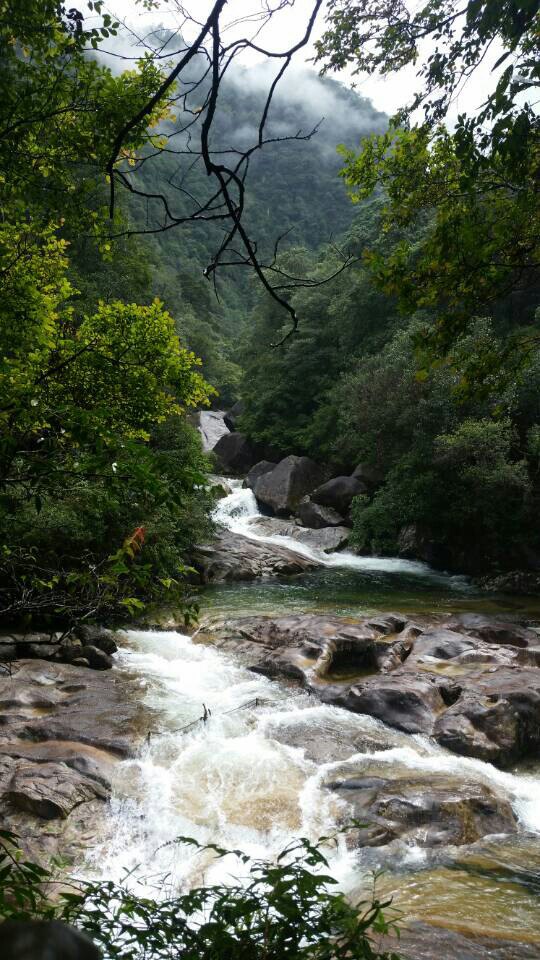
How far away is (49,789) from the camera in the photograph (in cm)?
578

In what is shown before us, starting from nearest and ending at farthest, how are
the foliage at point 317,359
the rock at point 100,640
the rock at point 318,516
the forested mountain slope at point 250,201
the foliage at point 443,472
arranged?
the rock at point 100,640 → the foliage at point 443,472 → the rock at point 318,516 → the foliage at point 317,359 → the forested mountain slope at point 250,201

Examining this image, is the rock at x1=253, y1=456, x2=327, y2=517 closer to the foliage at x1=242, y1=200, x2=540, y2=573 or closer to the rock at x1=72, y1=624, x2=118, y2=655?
the foliage at x1=242, y1=200, x2=540, y2=573

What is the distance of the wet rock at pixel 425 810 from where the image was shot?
18.2ft

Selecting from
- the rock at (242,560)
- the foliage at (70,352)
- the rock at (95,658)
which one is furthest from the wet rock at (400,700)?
the rock at (242,560)

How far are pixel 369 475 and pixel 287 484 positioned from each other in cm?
374

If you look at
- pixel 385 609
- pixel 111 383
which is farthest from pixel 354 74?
pixel 385 609

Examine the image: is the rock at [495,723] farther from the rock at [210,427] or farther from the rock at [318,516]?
the rock at [210,427]

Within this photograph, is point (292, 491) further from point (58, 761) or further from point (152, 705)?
point (58, 761)

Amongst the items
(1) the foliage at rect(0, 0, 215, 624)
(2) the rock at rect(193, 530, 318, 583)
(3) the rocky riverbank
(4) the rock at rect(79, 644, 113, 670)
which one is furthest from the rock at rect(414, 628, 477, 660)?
(2) the rock at rect(193, 530, 318, 583)

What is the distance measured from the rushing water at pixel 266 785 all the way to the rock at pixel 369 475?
14953 mm

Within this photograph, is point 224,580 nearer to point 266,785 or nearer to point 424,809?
point 266,785

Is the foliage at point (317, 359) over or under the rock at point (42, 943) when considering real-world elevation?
over

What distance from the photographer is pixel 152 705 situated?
26.9 feet

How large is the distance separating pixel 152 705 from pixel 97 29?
7519 millimetres
